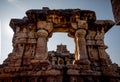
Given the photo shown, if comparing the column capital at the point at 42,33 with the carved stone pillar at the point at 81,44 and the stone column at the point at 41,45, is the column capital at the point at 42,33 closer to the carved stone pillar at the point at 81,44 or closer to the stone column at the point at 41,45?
the stone column at the point at 41,45

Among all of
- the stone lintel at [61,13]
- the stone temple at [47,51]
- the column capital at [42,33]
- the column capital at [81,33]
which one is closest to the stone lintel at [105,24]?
the stone temple at [47,51]

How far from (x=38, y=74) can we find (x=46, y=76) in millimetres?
358

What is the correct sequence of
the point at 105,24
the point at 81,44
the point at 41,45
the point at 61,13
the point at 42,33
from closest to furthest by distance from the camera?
the point at 41,45
the point at 81,44
the point at 42,33
the point at 61,13
the point at 105,24

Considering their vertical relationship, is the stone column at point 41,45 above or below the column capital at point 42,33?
below

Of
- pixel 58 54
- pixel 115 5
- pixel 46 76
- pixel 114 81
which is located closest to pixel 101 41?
pixel 114 81

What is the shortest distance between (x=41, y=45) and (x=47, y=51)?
0.44 m

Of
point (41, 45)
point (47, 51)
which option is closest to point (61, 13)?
point (41, 45)

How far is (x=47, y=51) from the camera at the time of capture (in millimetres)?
7293

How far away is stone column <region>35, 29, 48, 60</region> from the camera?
269 inches

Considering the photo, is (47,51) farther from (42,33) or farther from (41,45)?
(42,33)

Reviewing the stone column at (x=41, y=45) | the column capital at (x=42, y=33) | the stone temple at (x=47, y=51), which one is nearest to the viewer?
the stone temple at (x=47, y=51)

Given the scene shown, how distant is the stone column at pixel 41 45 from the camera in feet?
22.4

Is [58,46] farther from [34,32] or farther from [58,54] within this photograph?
[34,32]

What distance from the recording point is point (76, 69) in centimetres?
636
